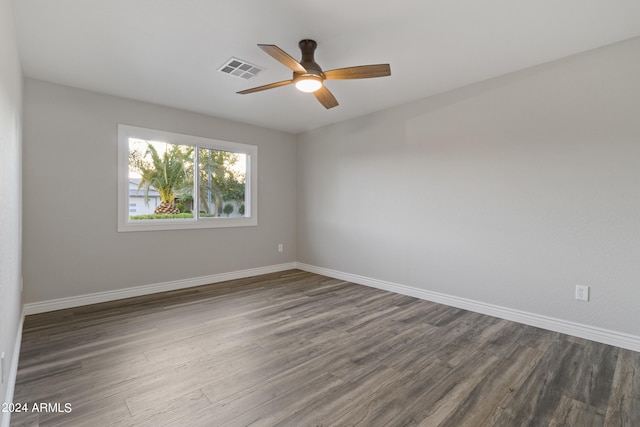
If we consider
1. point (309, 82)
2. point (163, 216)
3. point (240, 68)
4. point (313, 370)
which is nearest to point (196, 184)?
point (163, 216)

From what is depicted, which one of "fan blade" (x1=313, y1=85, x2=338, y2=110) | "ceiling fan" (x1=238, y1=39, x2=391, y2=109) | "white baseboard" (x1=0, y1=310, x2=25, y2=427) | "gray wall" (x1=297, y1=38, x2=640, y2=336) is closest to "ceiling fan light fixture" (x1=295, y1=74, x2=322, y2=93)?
"ceiling fan" (x1=238, y1=39, x2=391, y2=109)

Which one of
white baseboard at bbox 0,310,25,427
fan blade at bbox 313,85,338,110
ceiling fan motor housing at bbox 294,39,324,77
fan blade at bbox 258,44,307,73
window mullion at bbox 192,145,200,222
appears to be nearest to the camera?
white baseboard at bbox 0,310,25,427

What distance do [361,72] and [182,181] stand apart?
3.05 metres

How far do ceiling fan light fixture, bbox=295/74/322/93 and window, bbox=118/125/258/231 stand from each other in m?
2.39

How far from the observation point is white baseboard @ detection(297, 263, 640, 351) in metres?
2.47

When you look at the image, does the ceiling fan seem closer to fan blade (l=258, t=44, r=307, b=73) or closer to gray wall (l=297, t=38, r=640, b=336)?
fan blade (l=258, t=44, r=307, b=73)

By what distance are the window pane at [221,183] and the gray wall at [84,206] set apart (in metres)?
0.30

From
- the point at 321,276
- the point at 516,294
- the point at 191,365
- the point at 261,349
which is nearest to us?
the point at 191,365

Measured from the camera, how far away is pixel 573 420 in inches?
64.4

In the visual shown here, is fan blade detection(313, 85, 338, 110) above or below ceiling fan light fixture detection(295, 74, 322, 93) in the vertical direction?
above

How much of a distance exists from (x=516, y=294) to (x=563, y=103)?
1.85 m

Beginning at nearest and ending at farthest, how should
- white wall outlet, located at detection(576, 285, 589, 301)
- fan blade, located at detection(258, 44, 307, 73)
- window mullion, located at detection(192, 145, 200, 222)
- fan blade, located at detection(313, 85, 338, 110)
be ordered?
fan blade, located at detection(258, 44, 307, 73)
white wall outlet, located at detection(576, 285, 589, 301)
fan blade, located at detection(313, 85, 338, 110)
window mullion, located at detection(192, 145, 200, 222)

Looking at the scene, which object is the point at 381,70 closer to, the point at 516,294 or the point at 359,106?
the point at 359,106

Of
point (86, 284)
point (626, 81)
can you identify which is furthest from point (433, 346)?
point (86, 284)
